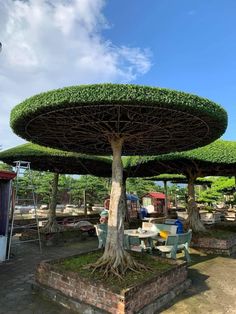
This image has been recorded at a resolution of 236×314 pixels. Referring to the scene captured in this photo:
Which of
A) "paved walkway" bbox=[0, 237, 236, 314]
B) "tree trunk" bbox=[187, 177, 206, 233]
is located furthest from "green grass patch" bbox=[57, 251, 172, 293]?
"tree trunk" bbox=[187, 177, 206, 233]

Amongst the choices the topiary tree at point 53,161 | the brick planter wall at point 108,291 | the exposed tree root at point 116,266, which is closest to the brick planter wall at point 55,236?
the topiary tree at point 53,161

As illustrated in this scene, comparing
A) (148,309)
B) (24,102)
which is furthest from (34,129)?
(148,309)

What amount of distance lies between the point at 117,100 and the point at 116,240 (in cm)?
334

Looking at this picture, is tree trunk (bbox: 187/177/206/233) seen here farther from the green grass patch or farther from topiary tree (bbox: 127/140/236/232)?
the green grass patch

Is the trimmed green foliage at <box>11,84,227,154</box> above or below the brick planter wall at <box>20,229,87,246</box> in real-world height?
above

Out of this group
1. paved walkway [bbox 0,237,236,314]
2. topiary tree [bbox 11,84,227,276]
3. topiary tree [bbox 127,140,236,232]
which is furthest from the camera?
topiary tree [bbox 127,140,236,232]

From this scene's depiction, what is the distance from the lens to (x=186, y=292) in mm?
6602

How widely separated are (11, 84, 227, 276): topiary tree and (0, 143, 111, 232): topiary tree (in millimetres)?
3260

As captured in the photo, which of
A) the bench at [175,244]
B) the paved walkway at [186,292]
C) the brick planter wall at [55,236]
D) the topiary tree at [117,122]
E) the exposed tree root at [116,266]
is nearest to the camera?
the topiary tree at [117,122]

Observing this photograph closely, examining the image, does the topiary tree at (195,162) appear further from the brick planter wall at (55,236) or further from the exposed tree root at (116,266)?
the exposed tree root at (116,266)

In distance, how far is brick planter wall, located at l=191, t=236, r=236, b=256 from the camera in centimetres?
1091

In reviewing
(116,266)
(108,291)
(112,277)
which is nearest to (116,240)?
(116,266)

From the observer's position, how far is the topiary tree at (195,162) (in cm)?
1156

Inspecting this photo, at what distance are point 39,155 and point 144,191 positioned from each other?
2463 cm
